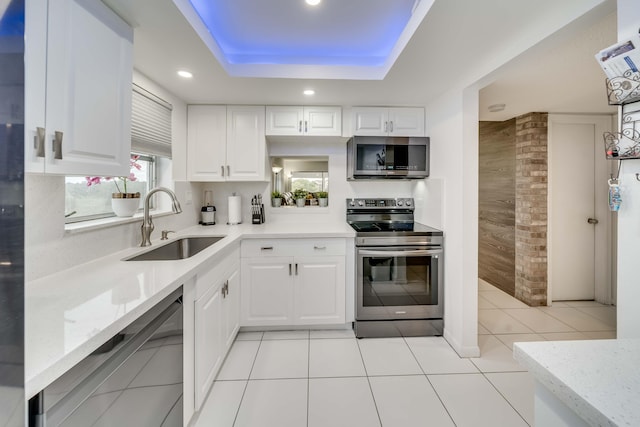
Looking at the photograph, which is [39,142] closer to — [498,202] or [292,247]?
[292,247]

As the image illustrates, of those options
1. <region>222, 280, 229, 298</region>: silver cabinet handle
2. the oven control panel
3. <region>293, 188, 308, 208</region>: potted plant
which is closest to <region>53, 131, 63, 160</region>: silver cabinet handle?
<region>222, 280, 229, 298</region>: silver cabinet handle

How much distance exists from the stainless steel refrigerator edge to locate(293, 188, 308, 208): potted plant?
2619 mm

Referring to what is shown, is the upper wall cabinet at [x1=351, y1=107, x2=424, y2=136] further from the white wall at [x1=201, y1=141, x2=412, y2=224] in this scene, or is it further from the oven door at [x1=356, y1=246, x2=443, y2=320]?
the oven door at [x1=356, y1=246, x2=443, y2=320]

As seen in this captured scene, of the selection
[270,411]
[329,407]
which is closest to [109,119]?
[270,411]

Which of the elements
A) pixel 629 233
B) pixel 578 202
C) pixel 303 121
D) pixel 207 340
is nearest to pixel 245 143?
pixel 303 121

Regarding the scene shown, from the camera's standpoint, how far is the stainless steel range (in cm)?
240

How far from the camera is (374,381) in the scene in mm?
1846

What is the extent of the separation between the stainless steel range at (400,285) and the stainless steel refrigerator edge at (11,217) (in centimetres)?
211

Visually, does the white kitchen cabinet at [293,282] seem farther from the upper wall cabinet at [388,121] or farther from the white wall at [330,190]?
the upper wall cabinet at [388,121]

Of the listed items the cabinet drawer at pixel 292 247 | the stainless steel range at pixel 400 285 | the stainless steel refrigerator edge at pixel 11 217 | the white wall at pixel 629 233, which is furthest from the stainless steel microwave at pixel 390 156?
the stainless steel refrigerator edge at pixel 11 217

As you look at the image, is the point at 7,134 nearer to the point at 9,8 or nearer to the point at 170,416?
the point at 9,8

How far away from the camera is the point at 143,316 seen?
1.02 meters

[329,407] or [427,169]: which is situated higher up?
[427,169]

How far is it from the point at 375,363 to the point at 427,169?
1.82 meters
